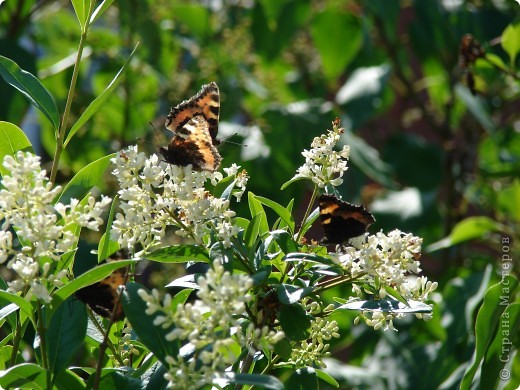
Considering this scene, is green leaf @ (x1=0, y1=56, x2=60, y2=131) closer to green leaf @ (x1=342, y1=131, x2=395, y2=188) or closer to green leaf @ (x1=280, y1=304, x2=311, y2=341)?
green leaf @ (x1=280, y1=304, x2=311, y2=341)

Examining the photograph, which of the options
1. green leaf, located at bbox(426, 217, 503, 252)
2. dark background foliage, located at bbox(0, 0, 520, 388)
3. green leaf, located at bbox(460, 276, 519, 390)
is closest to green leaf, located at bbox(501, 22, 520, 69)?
dark background foliage, located at bbox(0, 0, 520, 388)

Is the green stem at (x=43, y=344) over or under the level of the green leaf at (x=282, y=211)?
under

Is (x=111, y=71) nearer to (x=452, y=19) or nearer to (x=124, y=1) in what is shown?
(x=124, y=1)

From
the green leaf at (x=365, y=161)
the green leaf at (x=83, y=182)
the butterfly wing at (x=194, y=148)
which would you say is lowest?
the green leaf at (x=365, y=161)

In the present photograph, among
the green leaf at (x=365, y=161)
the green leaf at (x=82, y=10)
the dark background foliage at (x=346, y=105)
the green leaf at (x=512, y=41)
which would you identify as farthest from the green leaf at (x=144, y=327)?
the green leaf at (x=365, y=161)

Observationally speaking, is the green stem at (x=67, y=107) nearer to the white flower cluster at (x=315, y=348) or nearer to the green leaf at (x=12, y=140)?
the green leaf at (x=12, y=140)

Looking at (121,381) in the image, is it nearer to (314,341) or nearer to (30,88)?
(314,341)

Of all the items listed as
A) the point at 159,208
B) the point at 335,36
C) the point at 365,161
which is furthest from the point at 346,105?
the point at 159,208
